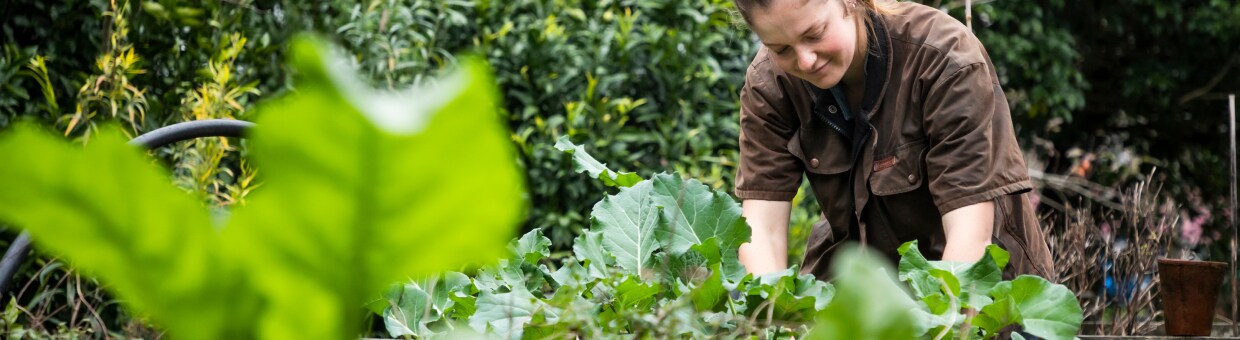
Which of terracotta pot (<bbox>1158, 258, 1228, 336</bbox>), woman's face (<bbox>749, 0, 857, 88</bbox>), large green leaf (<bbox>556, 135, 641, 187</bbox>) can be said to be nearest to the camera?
large green leaf (<bbox>556, 135, 641, 187</bbox>)

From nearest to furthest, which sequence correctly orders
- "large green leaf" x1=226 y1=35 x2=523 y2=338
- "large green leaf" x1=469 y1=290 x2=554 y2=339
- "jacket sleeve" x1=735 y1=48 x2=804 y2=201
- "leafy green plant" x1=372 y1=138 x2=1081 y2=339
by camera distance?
1. "large green leaf" x1=226 y1=35 x2=523 y2=338
2. "leafy green plant" x1=372 y1=138 x2=1081 y2=339
3. "large green leaf" x1=469 y1=290 x2=554 y2=339
4. "jacket sleeve" x1=735 y1=48 x2=804 y2=201

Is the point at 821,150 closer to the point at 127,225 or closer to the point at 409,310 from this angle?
the point at 409,310

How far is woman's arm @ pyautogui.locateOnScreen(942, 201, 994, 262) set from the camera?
1.75 m

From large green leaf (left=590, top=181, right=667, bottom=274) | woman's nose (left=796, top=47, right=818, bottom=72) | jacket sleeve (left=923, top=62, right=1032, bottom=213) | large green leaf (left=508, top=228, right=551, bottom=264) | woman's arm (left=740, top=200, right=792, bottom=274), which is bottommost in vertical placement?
woman's arm (left=740, top=200, right=792, bottom=274)

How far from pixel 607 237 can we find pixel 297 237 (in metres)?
0.74

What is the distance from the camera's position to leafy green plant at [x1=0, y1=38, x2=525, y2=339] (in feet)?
0.77

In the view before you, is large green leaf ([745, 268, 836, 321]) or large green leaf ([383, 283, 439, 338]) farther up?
large green leaf ([745, 268, 836, 321])

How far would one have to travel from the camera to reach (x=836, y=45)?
182 cm

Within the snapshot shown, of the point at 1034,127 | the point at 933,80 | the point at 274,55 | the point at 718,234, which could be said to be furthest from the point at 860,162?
the point at 1034,127

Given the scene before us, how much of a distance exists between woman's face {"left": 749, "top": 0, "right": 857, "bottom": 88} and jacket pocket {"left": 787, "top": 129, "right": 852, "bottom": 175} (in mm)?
196

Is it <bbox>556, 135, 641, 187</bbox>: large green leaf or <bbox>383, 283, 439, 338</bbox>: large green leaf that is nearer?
<bbox>383, 283, 439, 338</bbox>: large green leaf

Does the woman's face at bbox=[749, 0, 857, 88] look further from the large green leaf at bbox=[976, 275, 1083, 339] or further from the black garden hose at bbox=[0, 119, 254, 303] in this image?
the large green leaf at bbox=[976, 275, 1083, 339]

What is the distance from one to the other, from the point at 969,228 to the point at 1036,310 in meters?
1.04

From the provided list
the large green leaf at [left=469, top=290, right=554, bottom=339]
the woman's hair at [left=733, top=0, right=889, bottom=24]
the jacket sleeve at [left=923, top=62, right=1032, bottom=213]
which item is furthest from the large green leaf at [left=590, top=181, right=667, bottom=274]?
the jacket sleeve at [left=923, top=62, right=1032, bottom=213]
